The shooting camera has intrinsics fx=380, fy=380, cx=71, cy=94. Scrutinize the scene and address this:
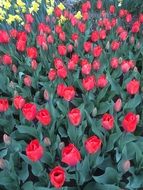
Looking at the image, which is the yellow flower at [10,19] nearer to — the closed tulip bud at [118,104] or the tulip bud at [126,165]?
the closed tulip bud at [118,104]

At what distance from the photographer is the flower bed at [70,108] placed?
5.77ft

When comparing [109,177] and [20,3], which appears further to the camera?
[20,3]

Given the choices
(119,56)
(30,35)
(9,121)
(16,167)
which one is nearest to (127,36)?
(119,56)

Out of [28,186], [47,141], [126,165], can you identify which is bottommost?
[28,186]

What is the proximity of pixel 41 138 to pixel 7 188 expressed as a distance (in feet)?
0.99

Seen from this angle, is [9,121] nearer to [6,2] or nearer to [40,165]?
[40,165]

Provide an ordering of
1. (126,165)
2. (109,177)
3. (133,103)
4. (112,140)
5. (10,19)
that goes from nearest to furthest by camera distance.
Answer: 1. (126,165)
2. (109,177)
3. (112,140)
4. (133,103)
5. (10,19)

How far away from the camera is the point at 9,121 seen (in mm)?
2135

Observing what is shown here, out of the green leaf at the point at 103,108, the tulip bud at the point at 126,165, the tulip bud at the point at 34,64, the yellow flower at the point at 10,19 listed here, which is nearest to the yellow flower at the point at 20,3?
the yellow flower at the point at 10,19

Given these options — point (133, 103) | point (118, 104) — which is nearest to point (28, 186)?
point (118, 104)

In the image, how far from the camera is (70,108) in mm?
2326

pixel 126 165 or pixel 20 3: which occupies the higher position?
pixel 20 3

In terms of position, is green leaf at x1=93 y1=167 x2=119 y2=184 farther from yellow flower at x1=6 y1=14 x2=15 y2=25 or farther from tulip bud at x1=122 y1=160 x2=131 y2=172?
yellow flower at x1=6 y1=14 x2=15 y2=25

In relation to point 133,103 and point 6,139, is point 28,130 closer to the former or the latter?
point 6,139
